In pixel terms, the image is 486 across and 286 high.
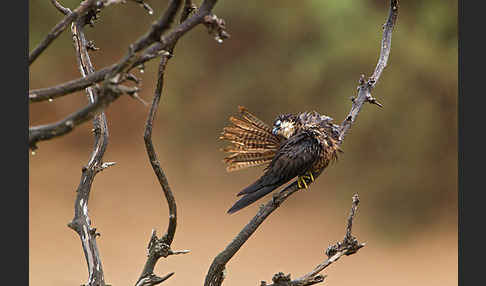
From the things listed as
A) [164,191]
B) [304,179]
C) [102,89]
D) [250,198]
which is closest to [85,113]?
[102,89]

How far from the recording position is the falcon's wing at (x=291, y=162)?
1.88 metres

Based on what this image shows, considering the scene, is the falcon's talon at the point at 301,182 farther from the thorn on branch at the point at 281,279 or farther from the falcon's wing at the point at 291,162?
the thorn on branch at the point at 281,279

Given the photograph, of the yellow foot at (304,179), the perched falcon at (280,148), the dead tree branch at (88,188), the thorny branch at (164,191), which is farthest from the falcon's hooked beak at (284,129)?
the dead tree branch at (88,188)

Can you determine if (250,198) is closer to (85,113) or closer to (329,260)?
(329,260)

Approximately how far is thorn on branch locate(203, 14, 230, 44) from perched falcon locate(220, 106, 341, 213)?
25.7 inches

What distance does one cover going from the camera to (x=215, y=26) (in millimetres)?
1295

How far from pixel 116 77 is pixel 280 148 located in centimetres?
91

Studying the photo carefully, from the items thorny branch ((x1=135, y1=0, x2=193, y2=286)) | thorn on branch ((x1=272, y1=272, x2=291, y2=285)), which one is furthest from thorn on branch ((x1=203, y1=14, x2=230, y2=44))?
thorn on branch ((x1=272, y1=272, x2=291, y2=285))

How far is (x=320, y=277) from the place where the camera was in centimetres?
181

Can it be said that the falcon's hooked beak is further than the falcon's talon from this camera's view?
Yes

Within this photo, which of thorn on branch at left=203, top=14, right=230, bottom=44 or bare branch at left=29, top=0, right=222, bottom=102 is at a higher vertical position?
thorn on branch at left=203, top=14, right=230, bottom=44

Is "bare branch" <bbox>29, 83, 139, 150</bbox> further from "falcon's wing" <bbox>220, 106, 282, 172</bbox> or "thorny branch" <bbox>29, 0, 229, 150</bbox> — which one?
"falcon's wing" <bbox>220, 106, 282, 172</bbox>

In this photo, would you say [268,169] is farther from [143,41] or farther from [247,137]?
[143,41]

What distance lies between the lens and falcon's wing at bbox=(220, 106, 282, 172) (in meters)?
1.98
